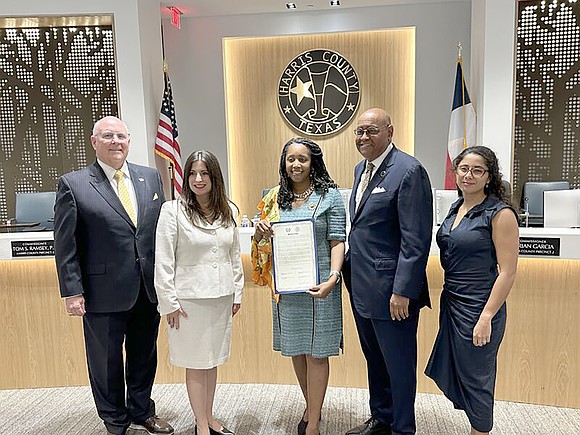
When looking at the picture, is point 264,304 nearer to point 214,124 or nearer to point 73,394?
point 73,394

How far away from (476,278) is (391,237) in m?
0.40

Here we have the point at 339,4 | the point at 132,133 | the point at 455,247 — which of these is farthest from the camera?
the point at 339,4

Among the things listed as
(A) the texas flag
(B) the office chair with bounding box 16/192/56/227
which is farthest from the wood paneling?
(A) the texas flag

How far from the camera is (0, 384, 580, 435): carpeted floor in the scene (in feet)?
9.62

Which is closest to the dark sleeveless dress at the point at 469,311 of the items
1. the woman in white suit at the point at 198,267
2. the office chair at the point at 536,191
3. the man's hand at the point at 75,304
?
the woman in white suit at the point at 198,267

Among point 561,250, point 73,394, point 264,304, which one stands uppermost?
point 561,250

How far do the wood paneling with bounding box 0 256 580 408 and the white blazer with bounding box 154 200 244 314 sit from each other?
847 millimetres

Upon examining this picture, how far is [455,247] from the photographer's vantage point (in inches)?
89.1

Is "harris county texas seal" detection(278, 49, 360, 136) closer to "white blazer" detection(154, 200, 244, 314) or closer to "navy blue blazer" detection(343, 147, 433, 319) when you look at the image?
"navy blue blazer" detection(343, 147, 433, 319)

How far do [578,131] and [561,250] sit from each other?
2.86 m

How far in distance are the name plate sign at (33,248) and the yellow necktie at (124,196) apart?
3.41 feet

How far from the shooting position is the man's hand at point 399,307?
2.34 metres

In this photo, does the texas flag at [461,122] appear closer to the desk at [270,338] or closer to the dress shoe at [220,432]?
the desk at [270,338]

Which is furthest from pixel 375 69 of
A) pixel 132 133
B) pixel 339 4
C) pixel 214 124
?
pixel 132 133
